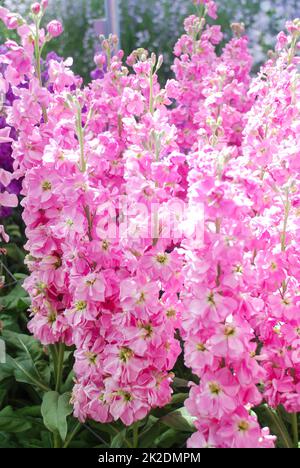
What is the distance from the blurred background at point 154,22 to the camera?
15.3ft

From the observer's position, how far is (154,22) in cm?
487

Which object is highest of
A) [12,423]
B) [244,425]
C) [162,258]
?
[162,258]

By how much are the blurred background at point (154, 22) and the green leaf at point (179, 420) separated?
3.37 metres

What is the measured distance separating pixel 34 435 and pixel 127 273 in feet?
2.24

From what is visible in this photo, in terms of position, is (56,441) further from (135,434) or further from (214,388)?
(214,388)

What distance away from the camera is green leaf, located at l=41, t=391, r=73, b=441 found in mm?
1607

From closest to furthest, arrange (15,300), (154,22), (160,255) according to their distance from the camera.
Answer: (160,255)
(15,300)
(154,22)

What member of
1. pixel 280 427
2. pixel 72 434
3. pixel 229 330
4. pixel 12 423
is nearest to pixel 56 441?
pixel 72 434

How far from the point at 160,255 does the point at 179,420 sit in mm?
430

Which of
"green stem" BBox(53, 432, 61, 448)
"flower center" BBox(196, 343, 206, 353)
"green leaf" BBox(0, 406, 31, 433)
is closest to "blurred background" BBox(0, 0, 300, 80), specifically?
"green leaf" BBox(0, 406, 31, 433)

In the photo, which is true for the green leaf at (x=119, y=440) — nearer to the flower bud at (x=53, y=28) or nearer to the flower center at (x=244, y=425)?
the flower center at (x=244, y=425)

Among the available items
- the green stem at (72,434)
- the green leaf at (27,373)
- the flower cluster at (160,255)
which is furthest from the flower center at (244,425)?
the green leaf at (27,373)

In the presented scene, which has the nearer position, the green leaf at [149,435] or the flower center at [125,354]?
the flower center at [125,354]

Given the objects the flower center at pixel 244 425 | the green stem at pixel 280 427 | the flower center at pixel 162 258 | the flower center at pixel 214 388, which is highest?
the flower center at pixel 162 258
